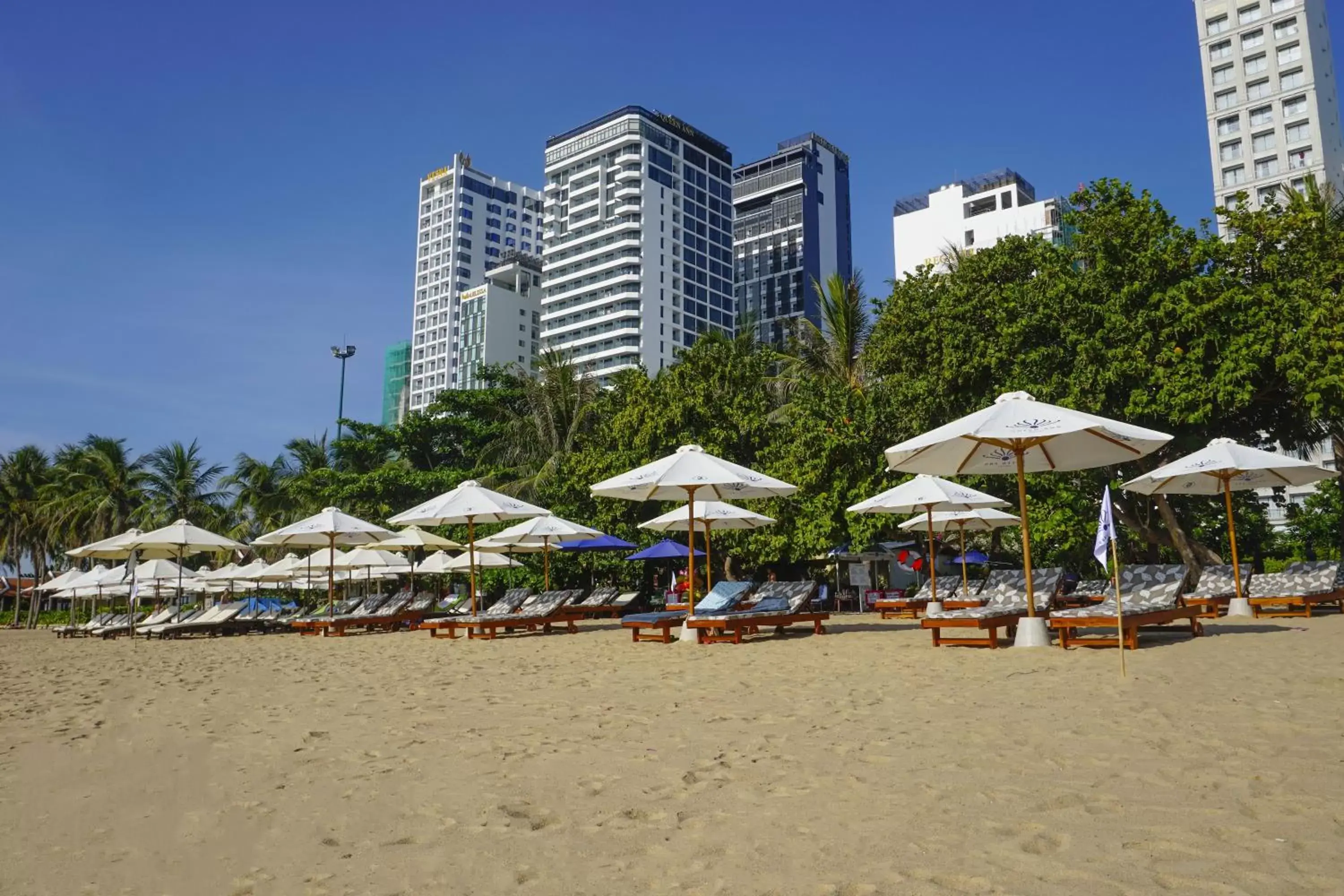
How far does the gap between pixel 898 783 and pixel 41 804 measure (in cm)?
389

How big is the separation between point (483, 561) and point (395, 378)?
12249 cm

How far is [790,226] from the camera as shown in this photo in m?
125

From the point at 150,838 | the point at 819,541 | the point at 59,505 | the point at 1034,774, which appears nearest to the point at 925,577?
the point at 819,541

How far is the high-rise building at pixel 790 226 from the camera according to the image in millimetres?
123750

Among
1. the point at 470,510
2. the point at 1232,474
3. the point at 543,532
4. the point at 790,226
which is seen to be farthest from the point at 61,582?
the point at 790,226

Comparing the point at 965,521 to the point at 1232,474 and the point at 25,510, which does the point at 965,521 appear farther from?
the point at 25,510

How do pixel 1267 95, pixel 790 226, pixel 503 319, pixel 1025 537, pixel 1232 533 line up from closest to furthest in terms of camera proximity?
pixel 1025 537 < pixel 1232 533 < pixel 1267 95 < pixel 503 319 < pixel 790 226

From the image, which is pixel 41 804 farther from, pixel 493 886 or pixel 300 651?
pixel 300 651

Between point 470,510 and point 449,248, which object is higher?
point 449,248

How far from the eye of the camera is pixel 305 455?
154 ft

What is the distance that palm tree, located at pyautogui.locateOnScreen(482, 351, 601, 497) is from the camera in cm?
3073

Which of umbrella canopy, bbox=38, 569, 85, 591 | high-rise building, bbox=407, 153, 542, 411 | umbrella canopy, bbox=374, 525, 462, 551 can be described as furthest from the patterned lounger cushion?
high-rise building, bbox=407, 153, 542, 411

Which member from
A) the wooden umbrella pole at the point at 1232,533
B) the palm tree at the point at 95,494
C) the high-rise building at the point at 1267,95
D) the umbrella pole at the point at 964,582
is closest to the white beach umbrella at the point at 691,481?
the umbrella pole at the point at 964,582

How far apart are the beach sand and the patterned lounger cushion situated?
7187 millimetres
